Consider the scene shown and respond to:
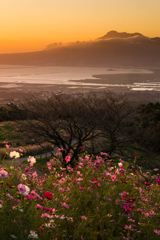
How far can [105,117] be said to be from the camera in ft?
54.5

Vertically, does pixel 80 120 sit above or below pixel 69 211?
below

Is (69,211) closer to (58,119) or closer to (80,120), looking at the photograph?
(80,120)

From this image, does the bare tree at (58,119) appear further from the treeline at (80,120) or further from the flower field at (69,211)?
the flower field at (69,211)

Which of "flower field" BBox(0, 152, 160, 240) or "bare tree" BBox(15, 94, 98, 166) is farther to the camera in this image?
"bare tree" BBox(15, 94, 98, 166)

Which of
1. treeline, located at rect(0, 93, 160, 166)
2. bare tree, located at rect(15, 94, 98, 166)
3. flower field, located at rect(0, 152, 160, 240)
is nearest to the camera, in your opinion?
flower field, located at rect(0, 152, 160, 240)

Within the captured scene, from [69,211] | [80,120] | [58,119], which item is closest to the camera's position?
[69,211]

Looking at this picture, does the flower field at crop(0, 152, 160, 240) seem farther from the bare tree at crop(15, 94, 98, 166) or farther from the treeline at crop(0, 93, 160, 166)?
the treeline at crop(0, 93, 160, 166)

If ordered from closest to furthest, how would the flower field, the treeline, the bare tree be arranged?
1. the flower field
2. the bare tree
3. the treeline

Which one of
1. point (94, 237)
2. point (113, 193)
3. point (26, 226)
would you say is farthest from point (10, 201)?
point (113, 193)

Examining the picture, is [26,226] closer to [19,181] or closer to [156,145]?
[19,181]

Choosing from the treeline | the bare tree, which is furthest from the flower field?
the treeline

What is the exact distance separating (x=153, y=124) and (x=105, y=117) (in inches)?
547

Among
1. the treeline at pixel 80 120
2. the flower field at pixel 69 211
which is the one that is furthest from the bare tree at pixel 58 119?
the flower field at pixel 69 211

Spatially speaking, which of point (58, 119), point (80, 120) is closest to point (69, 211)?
point (80, 120)
